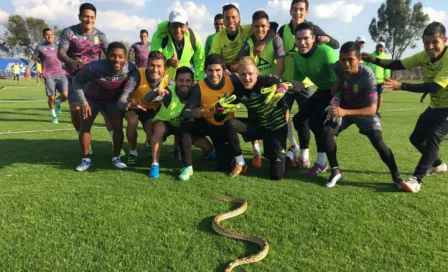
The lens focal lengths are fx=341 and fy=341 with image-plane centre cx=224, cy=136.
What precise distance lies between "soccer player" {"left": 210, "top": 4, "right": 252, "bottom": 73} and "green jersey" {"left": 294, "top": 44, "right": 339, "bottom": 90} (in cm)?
104

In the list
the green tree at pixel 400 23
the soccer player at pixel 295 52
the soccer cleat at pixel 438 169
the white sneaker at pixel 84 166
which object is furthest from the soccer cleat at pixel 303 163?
the green tree at pixel 400 23

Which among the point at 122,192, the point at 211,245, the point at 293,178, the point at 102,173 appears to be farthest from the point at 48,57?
the point at 211,245

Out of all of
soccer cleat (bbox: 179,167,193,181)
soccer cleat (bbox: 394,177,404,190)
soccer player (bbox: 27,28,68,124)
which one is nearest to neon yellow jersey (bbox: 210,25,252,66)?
soccer cleat (bbox: 179,167,193,181)

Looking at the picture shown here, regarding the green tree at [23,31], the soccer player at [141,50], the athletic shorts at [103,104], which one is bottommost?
the athletic shorts at [103,104]

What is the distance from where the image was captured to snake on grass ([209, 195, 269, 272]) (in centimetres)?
268

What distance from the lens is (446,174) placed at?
5.08 m

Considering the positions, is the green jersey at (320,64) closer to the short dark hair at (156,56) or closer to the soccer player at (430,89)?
the soccer player at (430,89)

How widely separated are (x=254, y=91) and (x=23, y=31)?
76.6 m

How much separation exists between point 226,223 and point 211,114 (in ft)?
6.79

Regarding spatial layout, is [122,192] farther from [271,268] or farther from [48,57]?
[48,57]

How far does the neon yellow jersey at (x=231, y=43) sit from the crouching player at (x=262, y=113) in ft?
3.41

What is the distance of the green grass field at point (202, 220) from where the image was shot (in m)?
2.72

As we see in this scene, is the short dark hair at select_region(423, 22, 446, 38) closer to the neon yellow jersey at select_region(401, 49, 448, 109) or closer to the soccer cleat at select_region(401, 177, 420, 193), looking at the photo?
the neon yellow jersey at select_region(401, 49, 448, 109)

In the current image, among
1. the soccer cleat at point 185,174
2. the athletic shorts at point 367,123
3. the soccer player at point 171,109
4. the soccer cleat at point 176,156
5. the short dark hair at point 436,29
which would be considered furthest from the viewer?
the soccer cleat at point 176,156
